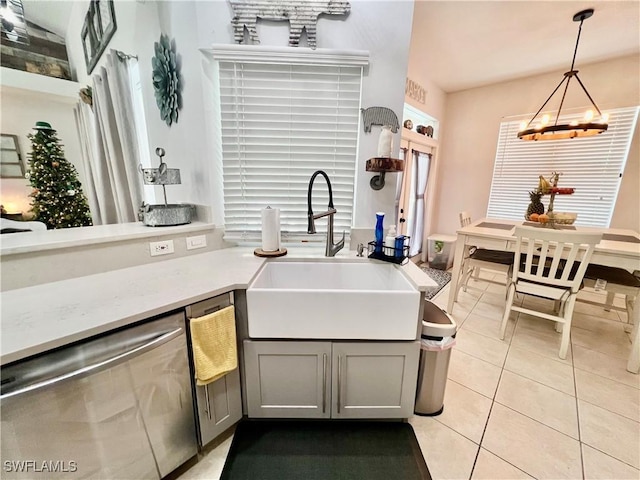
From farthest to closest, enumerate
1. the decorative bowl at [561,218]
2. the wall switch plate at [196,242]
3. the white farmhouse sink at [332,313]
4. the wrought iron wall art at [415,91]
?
the wrought iron wall art at [415,91] < the decorative bowl at [561,218] < the wall switch plate at [196,242] < the white farmhouse sink at [332,313]

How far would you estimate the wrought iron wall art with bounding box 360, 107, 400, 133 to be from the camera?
5.31 ft

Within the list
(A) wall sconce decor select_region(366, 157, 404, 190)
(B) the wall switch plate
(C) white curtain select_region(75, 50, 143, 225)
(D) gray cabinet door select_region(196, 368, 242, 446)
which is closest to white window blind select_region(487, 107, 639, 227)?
(A) wall sconce decor select_region(366, 157, 404, 190)

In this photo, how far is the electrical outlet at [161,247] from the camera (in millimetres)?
1427

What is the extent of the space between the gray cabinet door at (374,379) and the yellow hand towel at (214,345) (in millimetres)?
511

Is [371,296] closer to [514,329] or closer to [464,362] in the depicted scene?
[464,362]

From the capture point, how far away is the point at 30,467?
2.38 ft

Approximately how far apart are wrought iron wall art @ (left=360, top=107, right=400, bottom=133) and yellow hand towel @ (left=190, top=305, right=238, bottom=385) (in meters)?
1.45

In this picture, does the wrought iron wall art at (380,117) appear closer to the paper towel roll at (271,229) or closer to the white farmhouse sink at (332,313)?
the paper towel roll at (271,229)

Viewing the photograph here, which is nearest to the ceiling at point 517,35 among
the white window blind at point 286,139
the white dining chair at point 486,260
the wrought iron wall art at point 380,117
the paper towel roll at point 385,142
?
the wrought iron wall art at point 380,117

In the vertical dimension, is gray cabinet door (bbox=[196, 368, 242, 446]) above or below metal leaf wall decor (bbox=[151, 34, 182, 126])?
below

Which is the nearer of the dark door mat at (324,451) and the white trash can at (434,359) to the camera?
the dark door mat at (324,451)

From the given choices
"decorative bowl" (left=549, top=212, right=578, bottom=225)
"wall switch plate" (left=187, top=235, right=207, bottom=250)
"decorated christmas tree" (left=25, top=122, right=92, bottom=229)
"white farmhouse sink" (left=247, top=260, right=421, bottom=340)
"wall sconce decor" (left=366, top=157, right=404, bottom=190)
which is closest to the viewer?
"white farmhouse sink" (left=247, top=260, right=421, bottom=340)

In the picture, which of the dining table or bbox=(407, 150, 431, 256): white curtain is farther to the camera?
bbox=(407, 150, 431, 256): white curtain

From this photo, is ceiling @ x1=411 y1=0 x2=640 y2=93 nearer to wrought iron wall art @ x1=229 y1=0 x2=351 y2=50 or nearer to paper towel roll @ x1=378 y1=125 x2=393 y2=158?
wrought iron wall art @ x1=229 y1=0 x2=351 y2=50
